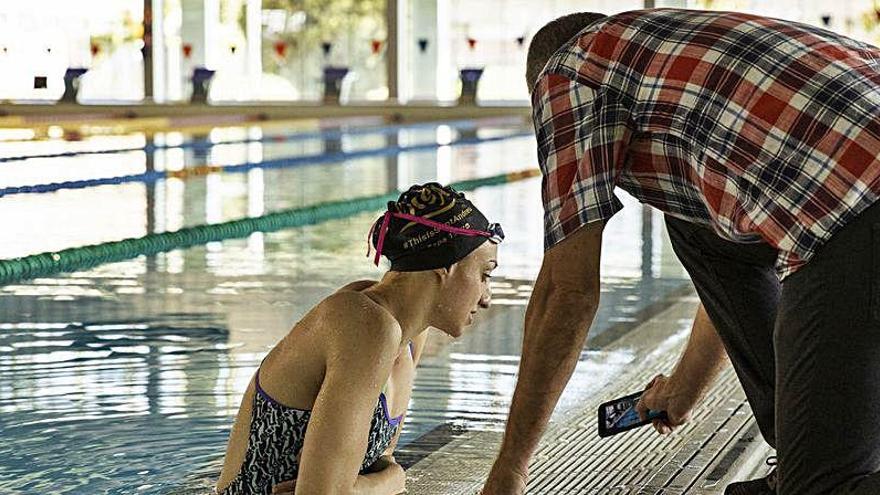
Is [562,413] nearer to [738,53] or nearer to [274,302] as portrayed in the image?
[738,53]

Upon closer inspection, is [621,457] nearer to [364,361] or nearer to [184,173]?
[364,361]

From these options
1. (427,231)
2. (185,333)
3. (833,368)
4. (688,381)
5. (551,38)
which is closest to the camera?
(833,368)

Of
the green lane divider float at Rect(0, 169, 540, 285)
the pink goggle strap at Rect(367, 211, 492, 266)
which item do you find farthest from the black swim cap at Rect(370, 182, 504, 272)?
the green lane divider float at Rect(0, 169, 540, 285)

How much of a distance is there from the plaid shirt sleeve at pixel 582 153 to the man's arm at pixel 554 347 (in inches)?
1.4

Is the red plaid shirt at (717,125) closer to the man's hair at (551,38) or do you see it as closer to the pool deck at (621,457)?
the man's hair at (551,38)

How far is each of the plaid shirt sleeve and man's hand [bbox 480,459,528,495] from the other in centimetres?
37

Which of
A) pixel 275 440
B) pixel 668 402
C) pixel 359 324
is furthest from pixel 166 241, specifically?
pixel 359 324

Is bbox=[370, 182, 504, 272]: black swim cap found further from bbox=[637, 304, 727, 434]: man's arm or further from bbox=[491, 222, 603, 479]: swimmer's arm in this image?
bbox=[637, 304, 727, 434]: man's arm

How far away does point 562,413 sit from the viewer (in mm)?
3408

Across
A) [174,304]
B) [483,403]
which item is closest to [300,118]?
[174,304]

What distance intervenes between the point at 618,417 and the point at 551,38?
90cm

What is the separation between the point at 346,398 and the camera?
2.16 meters

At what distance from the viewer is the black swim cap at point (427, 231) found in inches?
90.4

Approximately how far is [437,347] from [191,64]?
16260 millimetres
